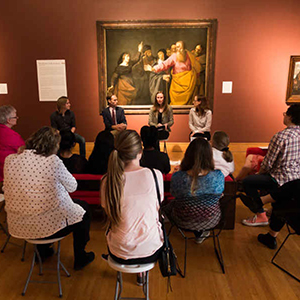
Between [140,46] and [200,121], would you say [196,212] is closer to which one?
[200,121]

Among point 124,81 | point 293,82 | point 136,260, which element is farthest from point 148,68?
point 136,260

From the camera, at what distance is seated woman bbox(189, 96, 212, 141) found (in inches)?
263

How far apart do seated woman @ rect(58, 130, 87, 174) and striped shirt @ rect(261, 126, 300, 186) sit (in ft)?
7.57

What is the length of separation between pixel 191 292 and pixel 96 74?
19.6 feet

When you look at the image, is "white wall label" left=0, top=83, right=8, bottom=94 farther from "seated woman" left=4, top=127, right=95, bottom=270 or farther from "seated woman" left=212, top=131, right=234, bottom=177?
"seated woman" left=212, top=131, right=234, bottom=177

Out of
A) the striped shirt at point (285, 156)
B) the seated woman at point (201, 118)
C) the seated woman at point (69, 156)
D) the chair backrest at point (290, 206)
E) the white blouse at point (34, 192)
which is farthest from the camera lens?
A: the seated woman at point (201, 118)

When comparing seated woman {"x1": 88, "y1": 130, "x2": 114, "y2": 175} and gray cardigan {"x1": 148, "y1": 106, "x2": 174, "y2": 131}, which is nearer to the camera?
seated woman {"x1": 88, "y1": 130, "x2": 114, "y2": 175}

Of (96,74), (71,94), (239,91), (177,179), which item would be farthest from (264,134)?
(177,179)

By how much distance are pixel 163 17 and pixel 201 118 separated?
→ 2.61 meters

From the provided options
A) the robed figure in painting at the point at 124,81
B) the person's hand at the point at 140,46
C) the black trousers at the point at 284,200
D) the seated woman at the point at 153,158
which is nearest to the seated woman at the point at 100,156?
the seated woman at the point at 153,158

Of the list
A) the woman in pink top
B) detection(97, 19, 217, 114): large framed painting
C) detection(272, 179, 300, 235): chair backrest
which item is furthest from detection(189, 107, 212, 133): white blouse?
the woman in pink top

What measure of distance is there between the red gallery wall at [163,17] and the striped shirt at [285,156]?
424 cm

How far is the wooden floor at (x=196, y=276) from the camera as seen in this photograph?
8.74 ft

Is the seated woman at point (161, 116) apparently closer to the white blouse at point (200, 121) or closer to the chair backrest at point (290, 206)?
the white blouse at point (200, 121)
